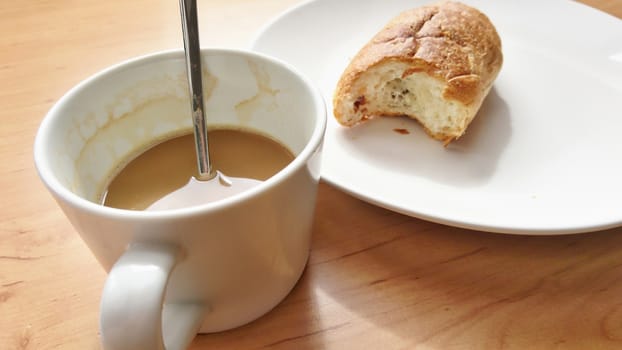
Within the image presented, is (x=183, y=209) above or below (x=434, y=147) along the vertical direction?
above

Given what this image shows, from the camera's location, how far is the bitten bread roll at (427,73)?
2.45 ft

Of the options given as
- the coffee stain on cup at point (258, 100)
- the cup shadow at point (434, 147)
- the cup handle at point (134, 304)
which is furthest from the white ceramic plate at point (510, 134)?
the cup handle at point (134, 304)

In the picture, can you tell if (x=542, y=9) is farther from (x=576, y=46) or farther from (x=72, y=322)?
(x=72, y=322)

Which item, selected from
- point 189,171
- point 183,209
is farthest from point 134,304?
point 189,171

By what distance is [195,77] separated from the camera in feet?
1.59

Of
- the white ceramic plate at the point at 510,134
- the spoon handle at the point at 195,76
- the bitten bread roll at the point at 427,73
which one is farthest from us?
the bitten bread roll at the point at 427,73

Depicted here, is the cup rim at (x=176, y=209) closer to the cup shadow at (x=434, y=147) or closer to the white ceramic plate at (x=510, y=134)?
the white ceramic plate at (x=510, y=134)

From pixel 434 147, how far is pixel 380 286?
290 mm

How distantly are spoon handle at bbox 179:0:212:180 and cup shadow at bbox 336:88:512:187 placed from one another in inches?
10.3

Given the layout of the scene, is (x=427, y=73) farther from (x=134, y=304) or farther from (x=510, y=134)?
(x=134, y=304)

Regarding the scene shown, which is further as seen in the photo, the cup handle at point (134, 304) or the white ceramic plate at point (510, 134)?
the white ceramic plate at point (510, 134)

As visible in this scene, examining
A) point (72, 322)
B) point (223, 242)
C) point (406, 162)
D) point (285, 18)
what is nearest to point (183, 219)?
point (223, 242)

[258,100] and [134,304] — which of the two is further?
[258,100]

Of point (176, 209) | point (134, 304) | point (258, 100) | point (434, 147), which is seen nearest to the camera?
point (134, 304)
